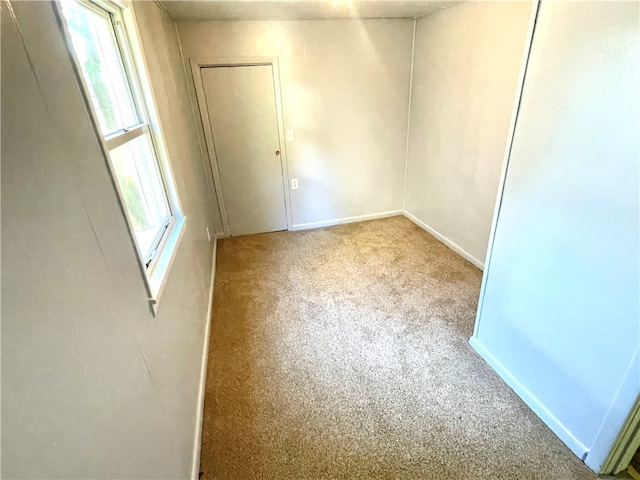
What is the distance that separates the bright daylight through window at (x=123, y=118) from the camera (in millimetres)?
1248

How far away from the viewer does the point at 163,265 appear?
1.41 m

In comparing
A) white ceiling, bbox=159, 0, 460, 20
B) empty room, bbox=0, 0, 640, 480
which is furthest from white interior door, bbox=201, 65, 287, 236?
white ceiling, bbox=159, 0, 460, 20

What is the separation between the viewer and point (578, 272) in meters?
1.31

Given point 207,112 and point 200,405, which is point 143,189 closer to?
point 200,405

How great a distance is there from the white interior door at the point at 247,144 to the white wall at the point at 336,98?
153 millimetres

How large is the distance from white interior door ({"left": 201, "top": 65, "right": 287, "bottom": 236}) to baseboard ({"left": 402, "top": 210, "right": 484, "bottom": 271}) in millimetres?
1579

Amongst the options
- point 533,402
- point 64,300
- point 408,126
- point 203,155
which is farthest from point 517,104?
point 203,155

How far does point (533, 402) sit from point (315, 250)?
2221 millimetres

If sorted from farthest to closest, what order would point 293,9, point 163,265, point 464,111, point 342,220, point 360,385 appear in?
point 342,220 < point 464,111 < point 293,9 < point 360,385 < point 163,265

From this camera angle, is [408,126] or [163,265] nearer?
[163,265]

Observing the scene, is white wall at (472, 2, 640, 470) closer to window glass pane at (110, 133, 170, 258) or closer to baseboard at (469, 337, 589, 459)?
baseboard at (469, 337, 589, 459)

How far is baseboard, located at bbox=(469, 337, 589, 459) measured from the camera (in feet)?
4.80

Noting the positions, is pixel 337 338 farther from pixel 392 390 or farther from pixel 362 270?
pixel 362 270

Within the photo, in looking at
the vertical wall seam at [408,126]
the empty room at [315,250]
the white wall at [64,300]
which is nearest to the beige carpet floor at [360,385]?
the empty room at [315,250]
